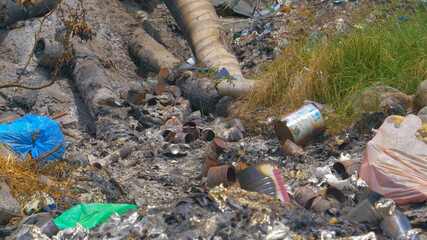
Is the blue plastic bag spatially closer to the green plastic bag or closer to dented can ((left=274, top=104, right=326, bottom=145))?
the green plastic bag

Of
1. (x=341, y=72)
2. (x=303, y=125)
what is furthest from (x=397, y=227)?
(x=341, y=72)

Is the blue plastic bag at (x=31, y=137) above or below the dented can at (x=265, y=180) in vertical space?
above

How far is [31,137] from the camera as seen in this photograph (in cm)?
438

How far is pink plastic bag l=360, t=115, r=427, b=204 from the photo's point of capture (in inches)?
118

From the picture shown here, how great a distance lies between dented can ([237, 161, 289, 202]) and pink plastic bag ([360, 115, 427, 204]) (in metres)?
0.61

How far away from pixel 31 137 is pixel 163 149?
1348mm

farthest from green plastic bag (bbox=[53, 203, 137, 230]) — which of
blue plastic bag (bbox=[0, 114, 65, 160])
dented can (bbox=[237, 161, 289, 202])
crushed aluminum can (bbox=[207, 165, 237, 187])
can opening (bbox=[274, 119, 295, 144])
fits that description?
can opening (bbox=[274, 119, 295, 144])

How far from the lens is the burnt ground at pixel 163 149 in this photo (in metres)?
2.59

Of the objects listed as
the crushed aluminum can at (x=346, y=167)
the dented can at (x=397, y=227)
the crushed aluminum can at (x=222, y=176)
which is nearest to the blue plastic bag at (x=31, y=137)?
the crushed aluminum can at (x=222, y=176)

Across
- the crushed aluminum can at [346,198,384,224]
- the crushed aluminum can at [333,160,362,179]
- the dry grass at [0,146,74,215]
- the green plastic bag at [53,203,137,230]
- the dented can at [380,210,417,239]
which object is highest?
the dry grass at [0,146,74,215]

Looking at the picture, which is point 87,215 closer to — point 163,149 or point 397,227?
point 163,149

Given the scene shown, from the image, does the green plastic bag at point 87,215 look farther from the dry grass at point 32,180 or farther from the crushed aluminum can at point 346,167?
the crushed aluminum can at point 346,167

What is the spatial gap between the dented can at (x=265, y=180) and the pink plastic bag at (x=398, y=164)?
612mm

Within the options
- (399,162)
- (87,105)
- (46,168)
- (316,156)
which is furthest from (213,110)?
(399,162)
